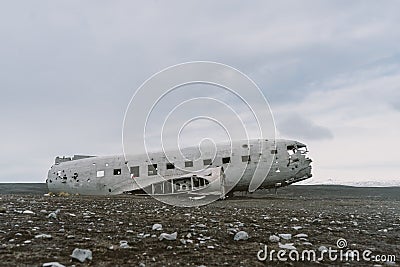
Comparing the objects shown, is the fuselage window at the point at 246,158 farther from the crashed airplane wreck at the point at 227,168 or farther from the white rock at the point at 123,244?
the white rock at the point at 123,244

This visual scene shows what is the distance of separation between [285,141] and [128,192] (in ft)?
46.8

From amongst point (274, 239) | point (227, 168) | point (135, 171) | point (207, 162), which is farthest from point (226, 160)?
point (274, 239)

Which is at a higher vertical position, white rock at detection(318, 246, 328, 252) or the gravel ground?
the gravel ground

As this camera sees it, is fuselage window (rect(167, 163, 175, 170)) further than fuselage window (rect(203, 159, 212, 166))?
Yes

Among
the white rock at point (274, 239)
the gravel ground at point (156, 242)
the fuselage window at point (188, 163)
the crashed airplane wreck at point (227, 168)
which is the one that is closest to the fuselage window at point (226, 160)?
the crashed airplane wreck at point (227, 168)

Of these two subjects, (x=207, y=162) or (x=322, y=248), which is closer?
(x=322, y=248)

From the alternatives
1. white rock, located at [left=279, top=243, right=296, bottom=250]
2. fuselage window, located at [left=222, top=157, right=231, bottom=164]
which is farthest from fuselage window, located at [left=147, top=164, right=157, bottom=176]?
white rock, located at [left=279, top=243, right=296, bottom=250]

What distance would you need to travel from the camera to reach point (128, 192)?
33938 millimetres

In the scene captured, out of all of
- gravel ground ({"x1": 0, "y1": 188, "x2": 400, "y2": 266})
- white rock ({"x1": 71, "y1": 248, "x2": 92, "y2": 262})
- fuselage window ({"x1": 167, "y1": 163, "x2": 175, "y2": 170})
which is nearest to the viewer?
white rock ({"x1": 71, "y1": 248, "x2": 92, "y2": 262})

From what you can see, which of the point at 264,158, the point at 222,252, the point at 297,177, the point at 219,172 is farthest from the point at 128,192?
the point at 222,252

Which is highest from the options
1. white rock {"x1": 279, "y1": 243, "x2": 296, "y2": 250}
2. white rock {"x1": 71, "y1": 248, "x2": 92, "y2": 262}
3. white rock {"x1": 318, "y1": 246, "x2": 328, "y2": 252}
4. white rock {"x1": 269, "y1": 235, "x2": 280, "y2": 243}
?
white rock {"x1": 71, "y1": 248, "x2": 92, "y2": 262}

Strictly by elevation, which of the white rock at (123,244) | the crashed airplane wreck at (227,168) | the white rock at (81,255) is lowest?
the white rock at (123,244)

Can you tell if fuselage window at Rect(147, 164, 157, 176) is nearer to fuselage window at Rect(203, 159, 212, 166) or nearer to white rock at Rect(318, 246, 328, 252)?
fuselage window at Rect(203, 159, 212, 166)

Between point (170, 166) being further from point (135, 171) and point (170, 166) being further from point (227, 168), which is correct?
point (227, 168)
